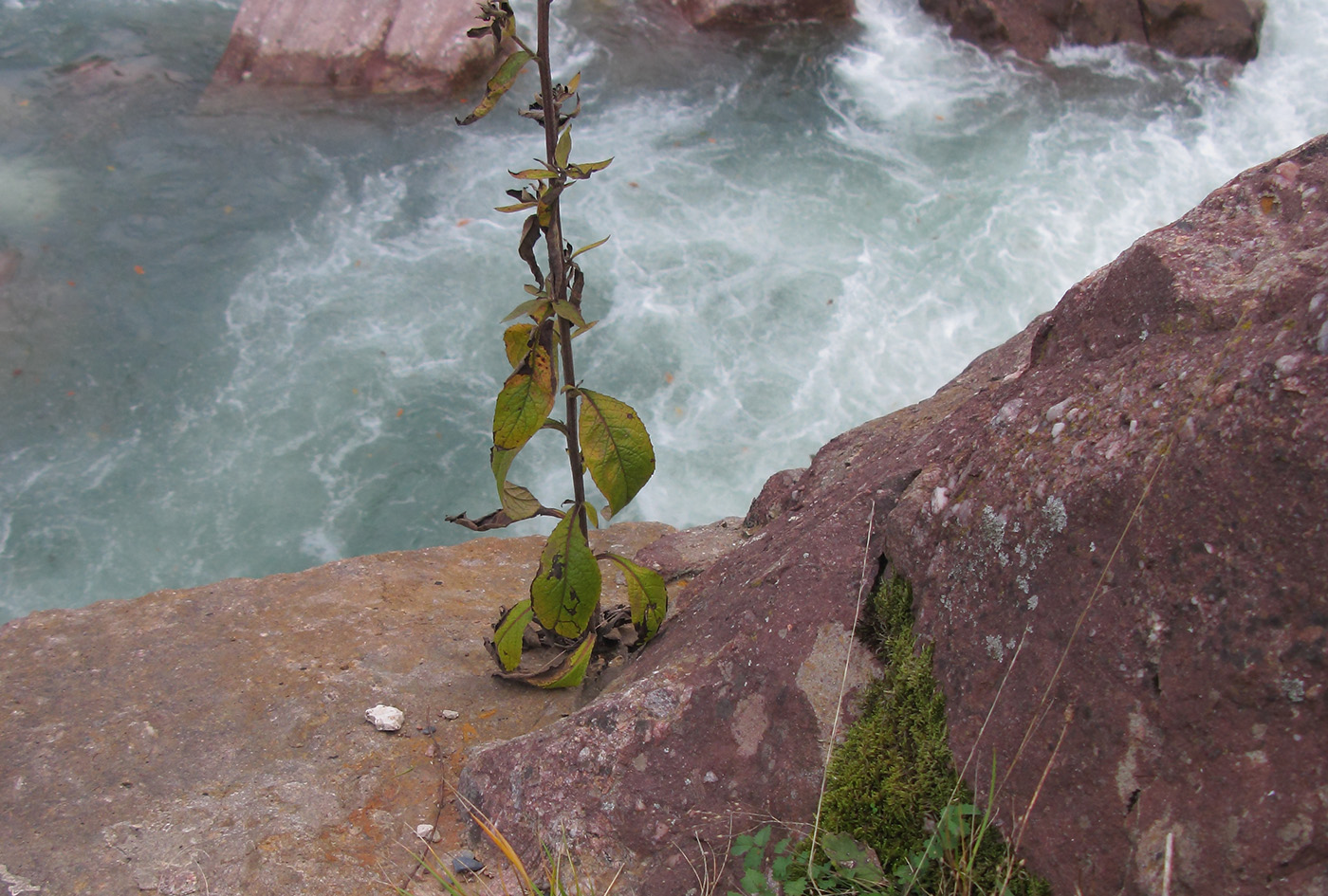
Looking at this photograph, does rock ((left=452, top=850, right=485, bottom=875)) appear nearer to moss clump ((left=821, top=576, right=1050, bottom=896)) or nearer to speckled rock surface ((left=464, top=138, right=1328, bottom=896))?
speckled rock surface ((left=464, top=138, right=1328, bottom=896))

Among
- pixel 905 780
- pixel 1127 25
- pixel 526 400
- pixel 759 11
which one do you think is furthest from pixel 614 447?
pixel 1127 25

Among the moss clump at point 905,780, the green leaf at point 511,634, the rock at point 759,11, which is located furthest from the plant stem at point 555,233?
the rock at point 759,11

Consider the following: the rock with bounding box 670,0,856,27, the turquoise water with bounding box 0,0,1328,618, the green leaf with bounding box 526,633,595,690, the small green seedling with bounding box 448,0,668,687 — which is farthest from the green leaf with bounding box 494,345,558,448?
the rock with bounding box 670,0,856,27

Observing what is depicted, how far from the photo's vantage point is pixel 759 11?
1021 cm

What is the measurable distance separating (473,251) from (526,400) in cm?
565

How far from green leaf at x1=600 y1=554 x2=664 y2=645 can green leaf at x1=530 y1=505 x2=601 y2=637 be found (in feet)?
0.42

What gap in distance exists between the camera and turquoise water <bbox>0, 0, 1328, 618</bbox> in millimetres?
6191

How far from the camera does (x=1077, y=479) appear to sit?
196cm

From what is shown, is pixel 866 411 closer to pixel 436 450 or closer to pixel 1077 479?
pixel 436 450

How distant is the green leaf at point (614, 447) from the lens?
8.09 feet

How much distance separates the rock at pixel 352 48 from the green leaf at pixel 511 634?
24.9 ft

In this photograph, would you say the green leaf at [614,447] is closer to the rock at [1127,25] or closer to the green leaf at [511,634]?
the green leaf at [511,634]

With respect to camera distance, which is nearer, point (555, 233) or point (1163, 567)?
point (1163, 567)

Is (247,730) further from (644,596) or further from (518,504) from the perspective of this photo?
(644,596)
